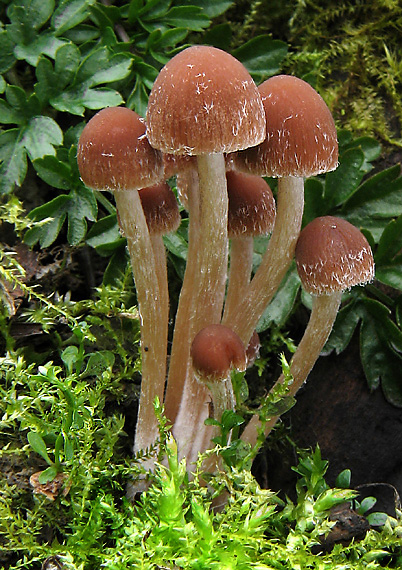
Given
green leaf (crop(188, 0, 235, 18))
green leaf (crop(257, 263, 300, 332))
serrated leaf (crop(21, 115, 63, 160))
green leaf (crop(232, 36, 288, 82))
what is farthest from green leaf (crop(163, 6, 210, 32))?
green leaf (crop(257, 263, 300, 332))

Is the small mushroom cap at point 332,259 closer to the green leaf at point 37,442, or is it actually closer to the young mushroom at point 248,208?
the young mushroom at point 248,208

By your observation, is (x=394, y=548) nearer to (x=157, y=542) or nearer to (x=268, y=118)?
(x=157, y=542)

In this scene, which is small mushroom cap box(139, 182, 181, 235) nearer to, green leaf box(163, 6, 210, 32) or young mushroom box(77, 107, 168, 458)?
young mushroom box(77, 107, 168, 458)

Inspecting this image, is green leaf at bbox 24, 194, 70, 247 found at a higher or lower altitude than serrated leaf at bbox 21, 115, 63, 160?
lower

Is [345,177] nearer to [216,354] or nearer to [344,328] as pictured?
[344,328]

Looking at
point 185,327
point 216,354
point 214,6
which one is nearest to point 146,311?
point 185,327

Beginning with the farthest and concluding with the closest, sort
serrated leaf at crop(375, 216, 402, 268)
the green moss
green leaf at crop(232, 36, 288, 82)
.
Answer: the green moss, green leaf at crop(232, 36, 288, 82), serrated leaf at crop(375, 216, 402, 268)

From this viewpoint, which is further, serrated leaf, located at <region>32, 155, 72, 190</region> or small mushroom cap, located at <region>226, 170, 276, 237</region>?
serrated leaf, located at <region>32, 155, 72, 190</region>
